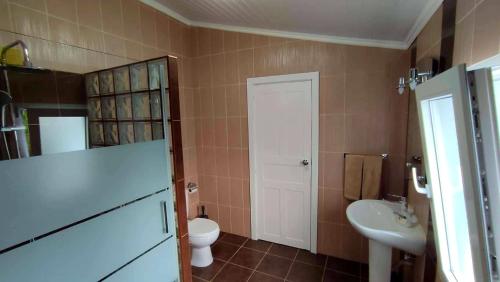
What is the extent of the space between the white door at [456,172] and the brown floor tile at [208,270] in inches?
75.8

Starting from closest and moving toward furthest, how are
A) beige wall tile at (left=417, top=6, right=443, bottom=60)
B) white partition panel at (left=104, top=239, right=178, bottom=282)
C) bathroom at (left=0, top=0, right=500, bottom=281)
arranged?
1. bathroom at (left=0, top=0, right=500, bottom=281)
2. white partition panel at (left=104, top=239, right=178, bottom=282)
3. beige wall tile at (left=417, top=6, right=443, bottom=60)

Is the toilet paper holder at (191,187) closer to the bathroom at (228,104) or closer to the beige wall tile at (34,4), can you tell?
the bathroom at (228,104)

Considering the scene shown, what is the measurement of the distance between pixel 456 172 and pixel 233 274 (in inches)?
81.0

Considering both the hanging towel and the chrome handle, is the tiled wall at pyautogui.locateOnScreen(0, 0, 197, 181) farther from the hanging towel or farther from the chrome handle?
the hanging towel

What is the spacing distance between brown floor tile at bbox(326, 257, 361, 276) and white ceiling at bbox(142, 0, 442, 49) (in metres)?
2.16

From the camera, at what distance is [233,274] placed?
226 centimetres

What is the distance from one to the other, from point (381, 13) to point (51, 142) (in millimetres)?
2009

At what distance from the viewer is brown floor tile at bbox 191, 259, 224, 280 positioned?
7.36 feet

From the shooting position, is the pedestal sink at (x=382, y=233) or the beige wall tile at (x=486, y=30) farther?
the pedestal sink at (x=382, y=233)

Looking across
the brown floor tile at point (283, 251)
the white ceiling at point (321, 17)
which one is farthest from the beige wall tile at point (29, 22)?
the brown floor tile at point (283, 251)

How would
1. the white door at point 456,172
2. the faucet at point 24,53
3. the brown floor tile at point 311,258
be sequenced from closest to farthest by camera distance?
the white door at point 456,172
the faucet at point 24,53
the brown floor tile at point 311,258

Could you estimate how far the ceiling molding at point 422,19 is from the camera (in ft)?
4.27

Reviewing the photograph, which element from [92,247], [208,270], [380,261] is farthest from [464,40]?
[208,270]

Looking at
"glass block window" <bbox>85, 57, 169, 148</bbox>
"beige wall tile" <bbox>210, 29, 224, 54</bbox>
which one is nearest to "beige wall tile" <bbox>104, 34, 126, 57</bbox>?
"glass block window" <bbox>85, 57, 169, 148</bbox>
